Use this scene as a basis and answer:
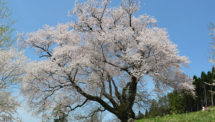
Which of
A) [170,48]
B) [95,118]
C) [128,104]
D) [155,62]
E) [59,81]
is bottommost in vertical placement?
[95,118]

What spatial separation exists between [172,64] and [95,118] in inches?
373

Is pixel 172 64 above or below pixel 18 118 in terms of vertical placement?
above

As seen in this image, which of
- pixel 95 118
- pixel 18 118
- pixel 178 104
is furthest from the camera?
pixel 178 104

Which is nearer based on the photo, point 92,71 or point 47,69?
point 47,69

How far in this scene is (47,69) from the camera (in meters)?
17.5

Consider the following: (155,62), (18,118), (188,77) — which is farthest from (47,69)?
(188,77)

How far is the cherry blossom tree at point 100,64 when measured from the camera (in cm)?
1809

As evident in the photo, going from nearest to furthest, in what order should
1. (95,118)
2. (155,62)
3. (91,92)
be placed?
(155,62) → (91,92) → (95,118)

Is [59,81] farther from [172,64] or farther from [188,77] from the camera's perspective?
[188,77]

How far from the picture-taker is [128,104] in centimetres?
1897

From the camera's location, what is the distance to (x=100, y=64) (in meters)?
18.7

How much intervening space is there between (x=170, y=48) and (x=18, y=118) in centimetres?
1349

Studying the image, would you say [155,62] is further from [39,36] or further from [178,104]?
[178,104]

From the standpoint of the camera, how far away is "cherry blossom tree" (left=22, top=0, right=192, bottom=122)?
18.1 meters
